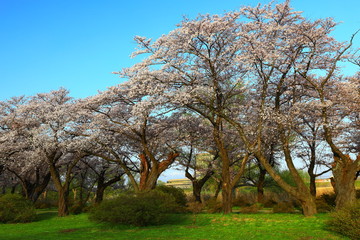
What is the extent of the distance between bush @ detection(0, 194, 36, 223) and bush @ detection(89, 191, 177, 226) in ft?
33.0

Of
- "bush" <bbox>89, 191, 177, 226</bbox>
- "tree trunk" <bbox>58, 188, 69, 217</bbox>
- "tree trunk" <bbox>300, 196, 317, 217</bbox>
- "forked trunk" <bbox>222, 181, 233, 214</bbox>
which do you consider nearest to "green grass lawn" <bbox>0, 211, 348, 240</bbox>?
"bush" <bbox>89, 191, 177, 226</bbox>

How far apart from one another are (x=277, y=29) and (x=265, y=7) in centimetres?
218

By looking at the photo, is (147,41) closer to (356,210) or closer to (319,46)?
(319,46)

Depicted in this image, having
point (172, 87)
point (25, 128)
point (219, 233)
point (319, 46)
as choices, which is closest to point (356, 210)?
point (219, 233)

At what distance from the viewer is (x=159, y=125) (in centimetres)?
2706

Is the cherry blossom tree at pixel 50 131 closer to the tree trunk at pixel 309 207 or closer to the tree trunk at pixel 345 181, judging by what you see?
the tree trunk at pixel 309 207

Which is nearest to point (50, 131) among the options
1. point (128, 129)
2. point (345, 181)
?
point (128, 129)

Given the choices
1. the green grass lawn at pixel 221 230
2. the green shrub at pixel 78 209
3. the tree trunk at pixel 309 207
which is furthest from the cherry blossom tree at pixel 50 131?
the tree trunk at pixel 309 207

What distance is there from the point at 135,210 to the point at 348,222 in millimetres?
10492

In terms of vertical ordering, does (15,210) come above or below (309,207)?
above

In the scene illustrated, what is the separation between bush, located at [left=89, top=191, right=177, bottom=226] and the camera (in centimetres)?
1809

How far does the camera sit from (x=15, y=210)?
1034 inches

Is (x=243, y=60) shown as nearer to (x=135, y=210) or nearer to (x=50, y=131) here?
(x=135, y=210)

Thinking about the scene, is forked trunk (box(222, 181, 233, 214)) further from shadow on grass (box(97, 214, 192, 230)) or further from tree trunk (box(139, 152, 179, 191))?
tree trunk (box(139, 152, 179, 191))
